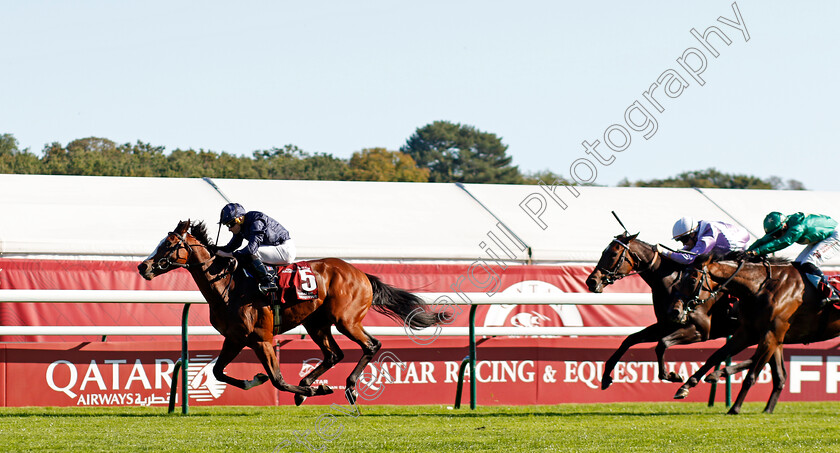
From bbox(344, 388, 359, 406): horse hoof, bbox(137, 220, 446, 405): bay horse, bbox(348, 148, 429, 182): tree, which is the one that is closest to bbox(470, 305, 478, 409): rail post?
bbox(137, 220, 446, 405): bay horse

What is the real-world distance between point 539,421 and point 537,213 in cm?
641

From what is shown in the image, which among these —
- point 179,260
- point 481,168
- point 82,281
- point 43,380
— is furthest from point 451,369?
point 481,168

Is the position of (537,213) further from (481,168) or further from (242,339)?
(481,168)

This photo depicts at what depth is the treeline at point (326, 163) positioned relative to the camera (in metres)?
27.4

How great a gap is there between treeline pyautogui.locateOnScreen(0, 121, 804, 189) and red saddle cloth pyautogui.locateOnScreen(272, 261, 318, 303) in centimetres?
758

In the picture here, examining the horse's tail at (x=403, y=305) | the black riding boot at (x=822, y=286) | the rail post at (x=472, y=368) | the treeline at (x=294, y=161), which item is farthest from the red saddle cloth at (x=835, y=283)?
the treeline at (x=294, y=161)

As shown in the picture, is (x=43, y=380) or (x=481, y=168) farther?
(x=481, y=168)

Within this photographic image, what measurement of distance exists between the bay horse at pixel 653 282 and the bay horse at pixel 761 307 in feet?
0.73

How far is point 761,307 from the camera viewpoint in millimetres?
7707

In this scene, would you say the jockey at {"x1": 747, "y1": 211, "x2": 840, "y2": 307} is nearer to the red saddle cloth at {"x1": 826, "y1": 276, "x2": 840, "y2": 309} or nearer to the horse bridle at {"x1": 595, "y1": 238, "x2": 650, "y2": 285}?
the red saddle cloth at {"x1": 826, "y1": 276, "x2": 840, "y2": 309}

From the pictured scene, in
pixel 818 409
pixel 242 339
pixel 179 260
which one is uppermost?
pixel 179 260

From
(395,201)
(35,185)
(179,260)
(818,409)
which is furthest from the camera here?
(395,201)

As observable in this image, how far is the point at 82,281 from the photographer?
34.5 ft

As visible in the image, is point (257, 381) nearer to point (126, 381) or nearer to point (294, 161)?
point (126, 381)
